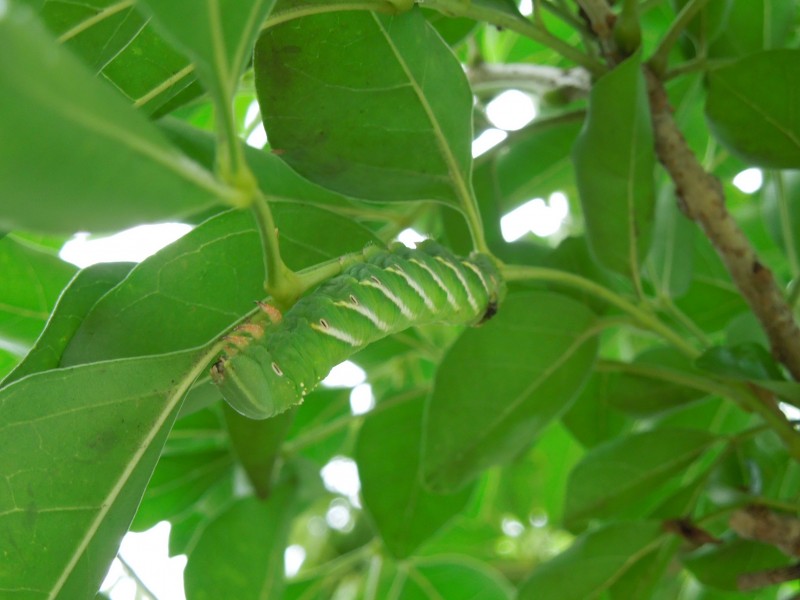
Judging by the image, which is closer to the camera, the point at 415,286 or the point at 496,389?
the point at 415,286

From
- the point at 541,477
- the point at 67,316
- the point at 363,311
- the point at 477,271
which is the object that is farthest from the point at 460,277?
the point at 541,477

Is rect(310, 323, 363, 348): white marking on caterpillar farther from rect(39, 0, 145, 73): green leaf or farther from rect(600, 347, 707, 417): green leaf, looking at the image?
rect(600, 347, 707, 417): green leaf

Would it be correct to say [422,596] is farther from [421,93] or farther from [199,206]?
[199,206]

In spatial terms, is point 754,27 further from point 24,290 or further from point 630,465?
point 24,290

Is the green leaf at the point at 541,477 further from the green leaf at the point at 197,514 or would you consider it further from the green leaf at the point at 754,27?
the green leaf at the point at 754,27

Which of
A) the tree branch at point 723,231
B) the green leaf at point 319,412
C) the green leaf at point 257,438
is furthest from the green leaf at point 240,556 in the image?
the tree branch at point 723,231

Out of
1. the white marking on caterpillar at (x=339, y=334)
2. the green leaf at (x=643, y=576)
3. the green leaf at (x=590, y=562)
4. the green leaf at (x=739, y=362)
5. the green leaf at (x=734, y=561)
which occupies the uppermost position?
the white marking on caterpillar at (x=339, y=334)

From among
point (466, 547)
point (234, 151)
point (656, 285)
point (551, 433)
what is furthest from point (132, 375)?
Result: point (551, 433)
